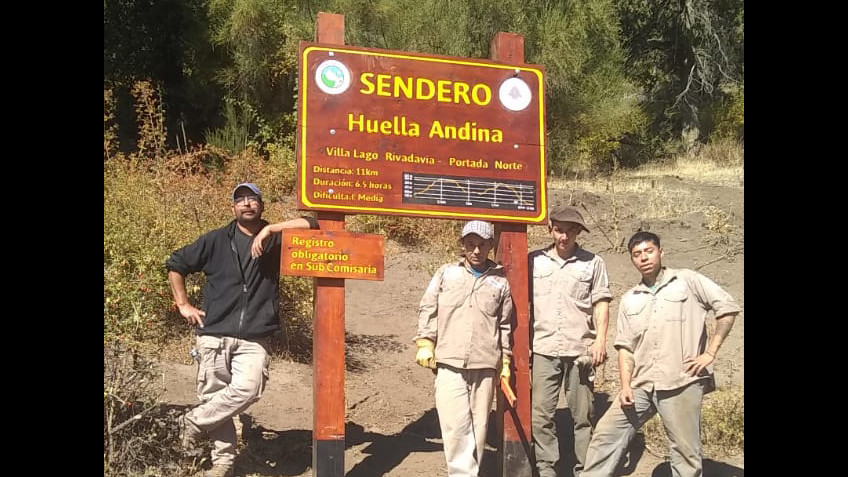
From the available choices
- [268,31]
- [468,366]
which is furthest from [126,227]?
[268,31]

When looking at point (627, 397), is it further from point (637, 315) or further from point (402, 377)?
point (402, 377)

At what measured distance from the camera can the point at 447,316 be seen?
5066 mm

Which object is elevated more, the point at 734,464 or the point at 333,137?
the point at 333,137

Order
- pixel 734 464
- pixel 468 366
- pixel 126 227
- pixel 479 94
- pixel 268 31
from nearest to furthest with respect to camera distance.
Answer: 1. pixel 468 366
2. pixel 479 94
3. pixel 734 464
4. pixel 126 227
5. pixel 268 31

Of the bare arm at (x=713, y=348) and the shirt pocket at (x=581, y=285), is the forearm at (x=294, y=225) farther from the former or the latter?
the bare arm at (x=713, y=348)

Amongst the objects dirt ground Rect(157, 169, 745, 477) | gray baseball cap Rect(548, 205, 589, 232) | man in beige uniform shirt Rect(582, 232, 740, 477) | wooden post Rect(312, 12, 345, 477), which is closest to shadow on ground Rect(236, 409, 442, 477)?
dirt ground Rect(157, 169, 745, 477)

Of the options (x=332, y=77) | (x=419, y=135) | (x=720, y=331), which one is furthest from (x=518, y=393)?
(x=332, y=77)

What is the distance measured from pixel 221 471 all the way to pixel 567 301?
8.30 feet

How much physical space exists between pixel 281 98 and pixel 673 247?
9.56 m

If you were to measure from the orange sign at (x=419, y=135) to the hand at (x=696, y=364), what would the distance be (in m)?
1.41

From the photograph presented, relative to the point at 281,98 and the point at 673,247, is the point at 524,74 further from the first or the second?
the point at 281,98

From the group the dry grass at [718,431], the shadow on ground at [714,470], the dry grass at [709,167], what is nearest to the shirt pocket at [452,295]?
the shadow on ground at [714,470]

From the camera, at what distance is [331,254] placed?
5.23m

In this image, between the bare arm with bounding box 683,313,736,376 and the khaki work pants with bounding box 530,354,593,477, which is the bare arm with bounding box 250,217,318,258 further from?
the bare arm with bounding box 683,313,736,376
